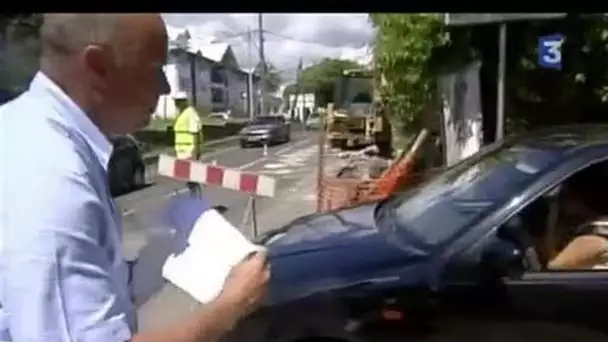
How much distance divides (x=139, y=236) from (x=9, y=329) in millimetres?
405

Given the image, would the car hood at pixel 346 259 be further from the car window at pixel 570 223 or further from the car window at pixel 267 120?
the car window at pixel 267 120

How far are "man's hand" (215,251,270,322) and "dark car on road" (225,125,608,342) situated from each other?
80 centimetres

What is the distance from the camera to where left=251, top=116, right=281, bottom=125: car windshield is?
1545mm

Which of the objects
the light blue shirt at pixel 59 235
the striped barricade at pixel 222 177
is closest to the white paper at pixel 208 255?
the light blue shirt at pixel 59 235

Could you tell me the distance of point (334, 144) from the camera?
160 cm

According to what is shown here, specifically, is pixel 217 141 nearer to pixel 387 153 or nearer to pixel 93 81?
pixel 387 153

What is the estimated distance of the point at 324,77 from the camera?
153 cm

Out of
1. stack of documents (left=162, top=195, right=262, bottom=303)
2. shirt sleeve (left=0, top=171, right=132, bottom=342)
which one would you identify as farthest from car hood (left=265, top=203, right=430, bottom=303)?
shirt sleeve (left=0, top=171, right=132, bottom=342)

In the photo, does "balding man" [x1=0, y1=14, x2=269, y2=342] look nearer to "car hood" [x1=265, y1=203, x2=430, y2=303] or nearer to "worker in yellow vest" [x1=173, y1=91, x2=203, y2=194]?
"worker in yellow vest" [x1=173, y1=91, x2=203, y2=194]

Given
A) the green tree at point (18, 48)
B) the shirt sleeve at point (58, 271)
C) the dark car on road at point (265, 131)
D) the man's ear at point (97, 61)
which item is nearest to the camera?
the shirt sleeve at point (58, 271)

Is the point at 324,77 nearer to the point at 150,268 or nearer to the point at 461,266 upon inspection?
the point at 150,268

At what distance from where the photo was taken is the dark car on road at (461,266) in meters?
1.93

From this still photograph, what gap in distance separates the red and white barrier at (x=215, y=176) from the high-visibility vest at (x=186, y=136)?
15 mm
